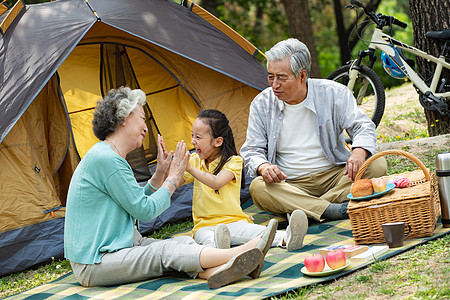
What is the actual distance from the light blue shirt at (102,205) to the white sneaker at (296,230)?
661 millimetres

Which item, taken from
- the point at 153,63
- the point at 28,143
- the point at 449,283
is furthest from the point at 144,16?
the point at 449,283

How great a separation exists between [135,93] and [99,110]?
19 centimetres

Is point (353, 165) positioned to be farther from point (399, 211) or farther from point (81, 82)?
point (81, 82)

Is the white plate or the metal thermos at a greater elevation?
the metal thermos

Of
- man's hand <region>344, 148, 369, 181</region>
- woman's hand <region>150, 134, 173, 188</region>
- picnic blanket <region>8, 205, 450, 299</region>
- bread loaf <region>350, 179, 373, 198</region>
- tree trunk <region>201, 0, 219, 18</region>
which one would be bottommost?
picnic blanket <region>8, 205, 450, 299</region>

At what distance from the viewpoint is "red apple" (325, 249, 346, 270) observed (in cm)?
243

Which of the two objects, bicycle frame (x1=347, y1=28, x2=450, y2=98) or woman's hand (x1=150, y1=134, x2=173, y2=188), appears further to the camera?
bicycle frame (x1=347, y1=28, x2=450, y2=98)

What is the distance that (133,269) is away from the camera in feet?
8.59

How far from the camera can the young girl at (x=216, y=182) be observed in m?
3.09

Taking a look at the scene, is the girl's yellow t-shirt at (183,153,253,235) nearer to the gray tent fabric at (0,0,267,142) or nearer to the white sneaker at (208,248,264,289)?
the white sneaker at (208,248,264,289)

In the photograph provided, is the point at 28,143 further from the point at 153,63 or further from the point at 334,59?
the point at 334,59

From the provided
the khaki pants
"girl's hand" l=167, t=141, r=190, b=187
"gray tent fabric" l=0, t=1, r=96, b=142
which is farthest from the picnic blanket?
"gray tent fabric" l=0, t=1, r=96, b=142

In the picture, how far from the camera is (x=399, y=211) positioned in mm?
2742

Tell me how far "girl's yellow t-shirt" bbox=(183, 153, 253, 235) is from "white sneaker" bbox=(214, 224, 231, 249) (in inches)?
14.0
